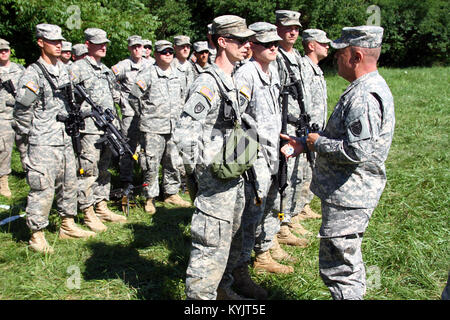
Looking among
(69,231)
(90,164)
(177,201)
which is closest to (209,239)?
(69,231)

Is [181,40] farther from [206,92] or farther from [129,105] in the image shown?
[206,92]

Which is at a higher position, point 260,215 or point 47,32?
point 47,32

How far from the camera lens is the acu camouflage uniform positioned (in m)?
2.88

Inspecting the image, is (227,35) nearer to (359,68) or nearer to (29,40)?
(359,68)

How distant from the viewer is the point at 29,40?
12.5 metres

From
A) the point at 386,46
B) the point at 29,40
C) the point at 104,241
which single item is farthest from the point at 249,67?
the point at 386,46

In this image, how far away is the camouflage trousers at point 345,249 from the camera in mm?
3037

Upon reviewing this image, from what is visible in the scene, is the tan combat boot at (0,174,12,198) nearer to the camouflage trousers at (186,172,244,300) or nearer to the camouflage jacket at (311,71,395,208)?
the camouflage trousers at (186,172,244,300)

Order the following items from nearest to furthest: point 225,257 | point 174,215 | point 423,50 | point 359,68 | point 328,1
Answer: point 359,68 → point 225,257 → point 174,215 → point 328,1 → point 423,50

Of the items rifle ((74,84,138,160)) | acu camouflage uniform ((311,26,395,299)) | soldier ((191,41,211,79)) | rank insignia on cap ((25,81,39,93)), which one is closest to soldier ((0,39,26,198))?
rifle ((74,84,138,160))

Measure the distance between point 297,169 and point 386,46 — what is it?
24709mm

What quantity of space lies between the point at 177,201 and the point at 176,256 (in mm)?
2088

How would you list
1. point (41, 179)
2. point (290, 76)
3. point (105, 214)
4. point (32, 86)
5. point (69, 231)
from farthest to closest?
point (105, 214) < point (69, 231) < point (290, 76) < point (41, 179) < point (32, 86)

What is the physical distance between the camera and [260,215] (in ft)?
13.0
